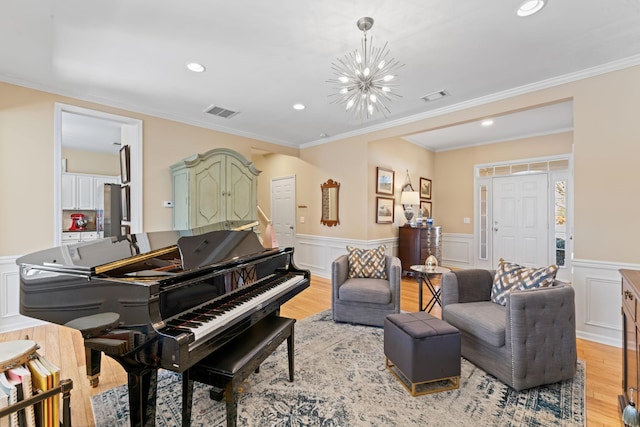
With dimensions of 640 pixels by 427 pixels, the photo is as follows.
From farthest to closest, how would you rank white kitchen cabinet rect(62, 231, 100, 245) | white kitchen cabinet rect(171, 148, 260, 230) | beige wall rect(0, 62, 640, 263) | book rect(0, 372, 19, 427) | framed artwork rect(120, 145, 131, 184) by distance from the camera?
1. white kitchen cabinet rect(62, 231, 100, 245)
2. framed artwork rect(120, 145, 131, 184)
3. white kitchen cabinet rect(171, 148, 260, 230)
4. beige wall rect(0, 62, 640, 263)
5. book rect(0, 372, 19, 427)

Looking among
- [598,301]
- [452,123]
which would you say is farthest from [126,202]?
[598,301]

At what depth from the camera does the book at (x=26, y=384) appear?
1221mm

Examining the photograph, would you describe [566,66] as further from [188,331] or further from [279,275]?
[188,331]

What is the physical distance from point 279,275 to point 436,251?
412cm

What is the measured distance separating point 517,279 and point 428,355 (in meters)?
1.14

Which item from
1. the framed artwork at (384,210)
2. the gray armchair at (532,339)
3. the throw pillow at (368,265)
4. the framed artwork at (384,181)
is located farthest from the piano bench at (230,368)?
the framed artwork at (384,181)

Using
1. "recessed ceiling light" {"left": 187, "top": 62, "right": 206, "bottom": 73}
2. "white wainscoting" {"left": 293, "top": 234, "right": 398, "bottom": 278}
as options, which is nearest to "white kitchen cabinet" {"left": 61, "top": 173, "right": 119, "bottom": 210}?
"white wainscoting" {"left": 293, "top": 234, "right": 398, "bottom": 278}

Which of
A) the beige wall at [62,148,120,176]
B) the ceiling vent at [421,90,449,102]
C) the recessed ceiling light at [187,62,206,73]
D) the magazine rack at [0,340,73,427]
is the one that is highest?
the recessed ceiling light at [187,62,206,73]

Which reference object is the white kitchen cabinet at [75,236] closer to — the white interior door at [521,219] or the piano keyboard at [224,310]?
the piano keyboard at [224,310]

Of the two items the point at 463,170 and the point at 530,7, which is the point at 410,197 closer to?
the point at 463,170

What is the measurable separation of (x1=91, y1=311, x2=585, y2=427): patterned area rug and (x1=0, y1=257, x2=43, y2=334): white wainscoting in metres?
2.10

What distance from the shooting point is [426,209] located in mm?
6457

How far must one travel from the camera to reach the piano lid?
155cm

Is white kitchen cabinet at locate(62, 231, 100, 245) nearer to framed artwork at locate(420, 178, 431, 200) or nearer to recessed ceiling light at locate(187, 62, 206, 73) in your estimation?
recessed ceiling light at locate(187, 62, 206, 73)
